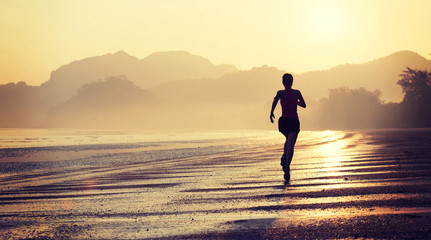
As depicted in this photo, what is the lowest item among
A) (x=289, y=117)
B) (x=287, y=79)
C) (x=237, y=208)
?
(x=237, y=208)

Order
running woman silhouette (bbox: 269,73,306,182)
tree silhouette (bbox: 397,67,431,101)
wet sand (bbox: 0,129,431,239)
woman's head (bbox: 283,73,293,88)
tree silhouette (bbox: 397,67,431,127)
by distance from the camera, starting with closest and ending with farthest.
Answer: wet sand (bbox: 0,129,431,239) < running woman silhouette (bbox: 269,73,306,182) < woman's head (bbox: 283,73,293,88) < tree silhouette (bbox: 397,67,431,101) < tree silhouette (bbox: 397,67,431,127)

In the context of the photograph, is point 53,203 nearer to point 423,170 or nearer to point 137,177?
point 137,177

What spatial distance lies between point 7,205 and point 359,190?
5.64 m

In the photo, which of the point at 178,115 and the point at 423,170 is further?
the point at 178,115

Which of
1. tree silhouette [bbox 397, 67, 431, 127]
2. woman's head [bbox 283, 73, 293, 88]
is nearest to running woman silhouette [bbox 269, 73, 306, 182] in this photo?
woman's head [bbox 283, 73, 293, 88]

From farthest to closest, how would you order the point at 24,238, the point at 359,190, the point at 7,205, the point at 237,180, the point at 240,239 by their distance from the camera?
the point at 237,180, the point at 7,205, the point at 359,190, the point at 24,238, the point at 240,239

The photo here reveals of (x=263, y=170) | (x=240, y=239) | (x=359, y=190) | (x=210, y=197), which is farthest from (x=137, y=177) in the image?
(x=240, y=239)

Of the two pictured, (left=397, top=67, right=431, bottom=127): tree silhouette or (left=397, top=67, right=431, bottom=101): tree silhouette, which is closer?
(left=397, top=67, right=431, bottom=101): tree silhouette

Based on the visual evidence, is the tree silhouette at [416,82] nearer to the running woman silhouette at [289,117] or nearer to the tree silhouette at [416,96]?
the tree silhouette at [416,96]

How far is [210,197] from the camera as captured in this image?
27.6 feet

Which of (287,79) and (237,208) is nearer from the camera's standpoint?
(237,208)

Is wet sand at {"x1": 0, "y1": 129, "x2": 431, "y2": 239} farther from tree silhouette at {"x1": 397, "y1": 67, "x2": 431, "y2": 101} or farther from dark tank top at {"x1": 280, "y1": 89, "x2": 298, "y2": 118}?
tree silhouette at {"x1": 397, "y1": 67, "x2": 431, "y2": 101}

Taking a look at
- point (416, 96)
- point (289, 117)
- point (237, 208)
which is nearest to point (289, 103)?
point (289, 117)

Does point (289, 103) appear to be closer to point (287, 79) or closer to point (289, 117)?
point (289, 117)
